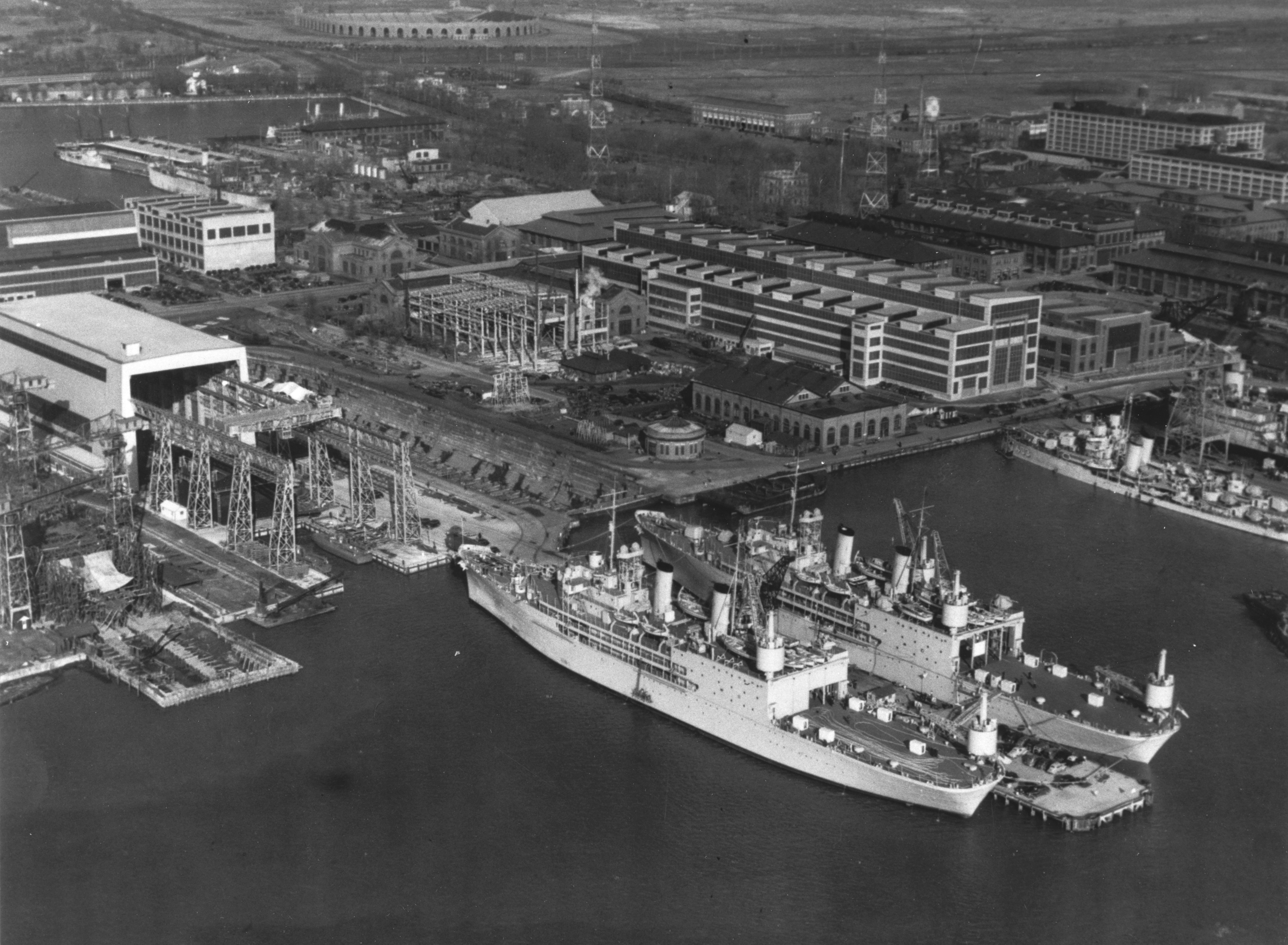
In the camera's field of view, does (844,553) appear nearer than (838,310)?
Yes

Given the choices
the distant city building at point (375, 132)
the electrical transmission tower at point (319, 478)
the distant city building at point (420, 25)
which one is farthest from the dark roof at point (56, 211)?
the distant city building at point (420, 25)

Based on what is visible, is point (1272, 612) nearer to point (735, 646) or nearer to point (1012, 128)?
point (735, 646)

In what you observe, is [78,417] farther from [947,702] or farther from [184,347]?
[947,702]

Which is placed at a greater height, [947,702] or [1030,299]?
[1030,299]

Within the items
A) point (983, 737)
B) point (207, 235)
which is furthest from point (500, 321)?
point (983, 737)

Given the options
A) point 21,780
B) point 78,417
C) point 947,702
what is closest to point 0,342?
point 78,417

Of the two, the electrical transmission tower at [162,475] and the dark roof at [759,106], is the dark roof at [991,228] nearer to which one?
the dark roof at [759,106]

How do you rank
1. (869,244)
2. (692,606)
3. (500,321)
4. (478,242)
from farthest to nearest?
(478,242)
(869,244)
(500,321)
(692,606)
